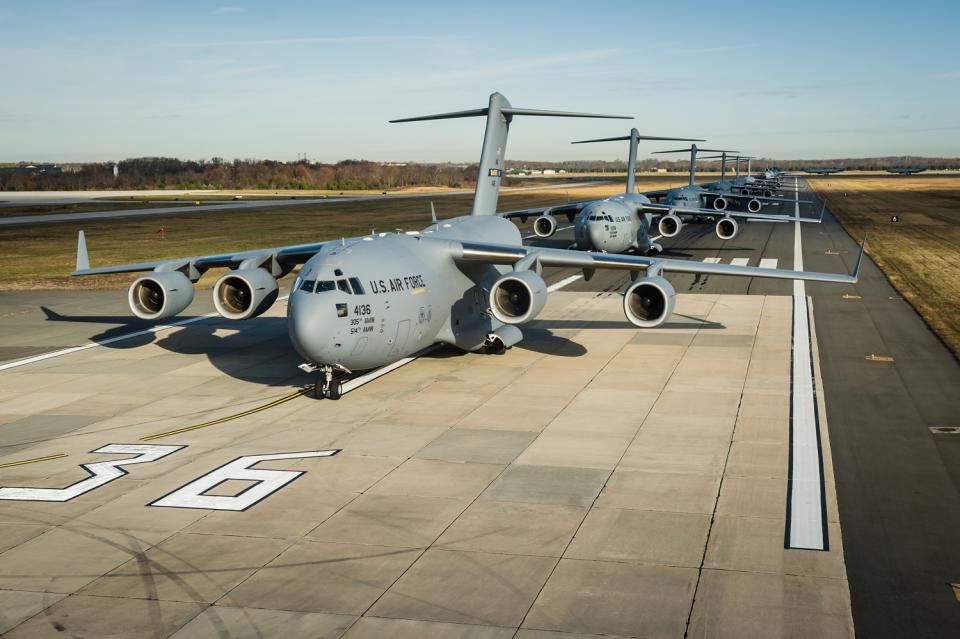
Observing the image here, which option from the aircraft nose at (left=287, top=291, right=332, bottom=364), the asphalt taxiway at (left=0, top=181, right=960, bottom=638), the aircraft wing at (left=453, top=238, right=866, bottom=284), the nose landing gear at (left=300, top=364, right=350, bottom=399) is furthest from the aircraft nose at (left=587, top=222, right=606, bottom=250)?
the aircraft nose at (left=287, top=291, right=332, bottom=364)

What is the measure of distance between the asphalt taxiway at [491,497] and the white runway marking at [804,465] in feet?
0.63

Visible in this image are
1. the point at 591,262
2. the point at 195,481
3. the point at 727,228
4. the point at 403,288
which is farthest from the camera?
the point at 727,228

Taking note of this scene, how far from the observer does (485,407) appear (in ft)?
63.6

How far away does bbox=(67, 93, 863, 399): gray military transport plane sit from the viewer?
18.8 m

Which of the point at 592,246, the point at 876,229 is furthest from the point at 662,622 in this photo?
the point at 876,229

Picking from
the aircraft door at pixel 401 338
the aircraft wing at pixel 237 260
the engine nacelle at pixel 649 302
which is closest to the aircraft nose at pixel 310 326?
the aircraft door at pixel 401 338

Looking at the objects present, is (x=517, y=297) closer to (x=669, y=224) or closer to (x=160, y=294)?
(x=160, y=294)

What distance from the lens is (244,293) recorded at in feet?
74.8

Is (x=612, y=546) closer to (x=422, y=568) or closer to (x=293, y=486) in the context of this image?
(x=422, y=568)

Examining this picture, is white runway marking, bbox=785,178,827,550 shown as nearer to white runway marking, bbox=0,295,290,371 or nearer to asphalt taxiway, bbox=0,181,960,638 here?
asphalt taxiway, bbox=0,181,960,638

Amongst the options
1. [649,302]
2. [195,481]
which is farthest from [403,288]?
[195,481]

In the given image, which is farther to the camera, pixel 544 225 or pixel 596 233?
pixel 544 225

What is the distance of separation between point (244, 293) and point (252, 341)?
4707mm

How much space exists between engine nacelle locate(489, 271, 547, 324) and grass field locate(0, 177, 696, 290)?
2452 centimetres
